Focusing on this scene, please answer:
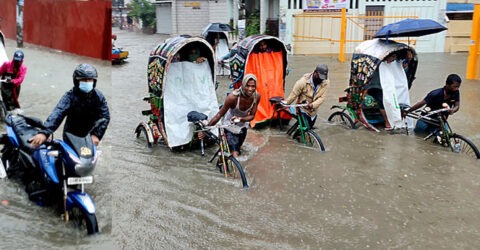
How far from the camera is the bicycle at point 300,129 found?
26.0ft

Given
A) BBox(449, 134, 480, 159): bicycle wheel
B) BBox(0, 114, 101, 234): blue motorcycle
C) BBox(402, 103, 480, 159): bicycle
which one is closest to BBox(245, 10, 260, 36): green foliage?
BBox(402, 103, 480, 159): bicycle

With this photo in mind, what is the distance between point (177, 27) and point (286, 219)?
2579 centimetres

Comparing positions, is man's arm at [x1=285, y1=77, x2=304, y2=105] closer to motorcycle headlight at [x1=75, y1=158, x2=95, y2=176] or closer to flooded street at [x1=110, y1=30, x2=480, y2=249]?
flooded street at [x1=110, y1=30, x2=480, y2=249]

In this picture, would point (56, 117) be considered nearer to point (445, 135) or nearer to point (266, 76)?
point (266, 76)

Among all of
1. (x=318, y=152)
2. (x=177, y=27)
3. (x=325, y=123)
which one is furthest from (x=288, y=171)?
(x=177, y=27)

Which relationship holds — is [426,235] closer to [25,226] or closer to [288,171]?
[288,171]

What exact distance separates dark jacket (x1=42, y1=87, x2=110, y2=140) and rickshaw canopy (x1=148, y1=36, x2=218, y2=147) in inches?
94.6

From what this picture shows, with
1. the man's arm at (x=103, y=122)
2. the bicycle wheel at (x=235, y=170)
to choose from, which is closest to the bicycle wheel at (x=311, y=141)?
the bicycle wheel at (x=235, y=170)

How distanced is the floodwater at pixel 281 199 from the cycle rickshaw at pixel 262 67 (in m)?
0.46

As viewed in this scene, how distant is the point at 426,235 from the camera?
4.98 metres

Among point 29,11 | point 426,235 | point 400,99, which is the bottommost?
point 426,235

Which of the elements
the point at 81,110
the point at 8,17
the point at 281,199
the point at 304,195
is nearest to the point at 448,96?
the point at 304,195

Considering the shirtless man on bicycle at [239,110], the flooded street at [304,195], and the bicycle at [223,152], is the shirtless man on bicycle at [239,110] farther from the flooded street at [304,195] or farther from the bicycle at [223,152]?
the flooded street at [304,195]

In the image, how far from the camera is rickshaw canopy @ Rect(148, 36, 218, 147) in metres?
7.44
